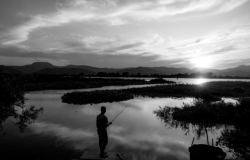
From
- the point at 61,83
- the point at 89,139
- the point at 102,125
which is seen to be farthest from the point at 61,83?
the point at 102,125

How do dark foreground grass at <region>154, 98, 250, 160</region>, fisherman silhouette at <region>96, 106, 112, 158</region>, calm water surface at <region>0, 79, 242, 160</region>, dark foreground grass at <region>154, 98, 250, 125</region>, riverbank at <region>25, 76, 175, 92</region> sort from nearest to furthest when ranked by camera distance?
fisherman silhouette at <region>96, 106, 112, 158</region> → calm water surface at <region>0, 79, 242, 160</region> → dark foreground grass at <region>154, 98, 250, 160</region> → dark foreground grass at <region>154, 98, 250, 125</region> → riverbank at <region>25, 76, 175, 92</region>

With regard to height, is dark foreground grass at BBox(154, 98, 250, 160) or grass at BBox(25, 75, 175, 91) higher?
grass at BBox(25, 75, 175, 91)

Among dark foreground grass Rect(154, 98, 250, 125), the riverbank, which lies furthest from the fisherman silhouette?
the riverbank

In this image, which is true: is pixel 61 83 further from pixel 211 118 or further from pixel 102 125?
pixel 102 125

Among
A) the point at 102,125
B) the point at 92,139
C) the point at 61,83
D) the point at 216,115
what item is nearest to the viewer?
the point at 102,125

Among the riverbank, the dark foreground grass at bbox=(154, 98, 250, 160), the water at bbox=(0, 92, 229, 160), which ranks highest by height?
the riverbank

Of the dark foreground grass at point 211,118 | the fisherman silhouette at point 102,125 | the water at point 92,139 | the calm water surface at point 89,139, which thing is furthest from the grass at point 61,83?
the fisherman silhouette at point 102,125

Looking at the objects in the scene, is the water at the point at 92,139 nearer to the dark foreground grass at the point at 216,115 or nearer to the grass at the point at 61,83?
the dark foreground grass at the point at 216,115

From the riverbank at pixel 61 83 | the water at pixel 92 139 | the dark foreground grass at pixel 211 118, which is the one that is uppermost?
the riverbank at pixel 61 83

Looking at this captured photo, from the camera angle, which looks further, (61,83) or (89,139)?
(61,83)

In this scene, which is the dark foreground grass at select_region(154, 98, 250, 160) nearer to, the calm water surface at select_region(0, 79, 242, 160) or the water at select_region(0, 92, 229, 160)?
the calm water surface at select_region(0, 79, 242, 160)

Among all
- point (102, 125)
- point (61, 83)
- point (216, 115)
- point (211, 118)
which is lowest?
point (211, 118)

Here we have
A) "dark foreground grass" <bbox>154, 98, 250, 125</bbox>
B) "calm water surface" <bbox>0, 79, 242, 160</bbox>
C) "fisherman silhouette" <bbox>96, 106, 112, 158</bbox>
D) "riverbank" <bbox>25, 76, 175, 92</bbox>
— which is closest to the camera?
"fisherman silhouette" <bbox>96, 106, 112, 158</bbox>

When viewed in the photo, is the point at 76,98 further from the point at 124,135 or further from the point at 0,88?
the point at 0,88
